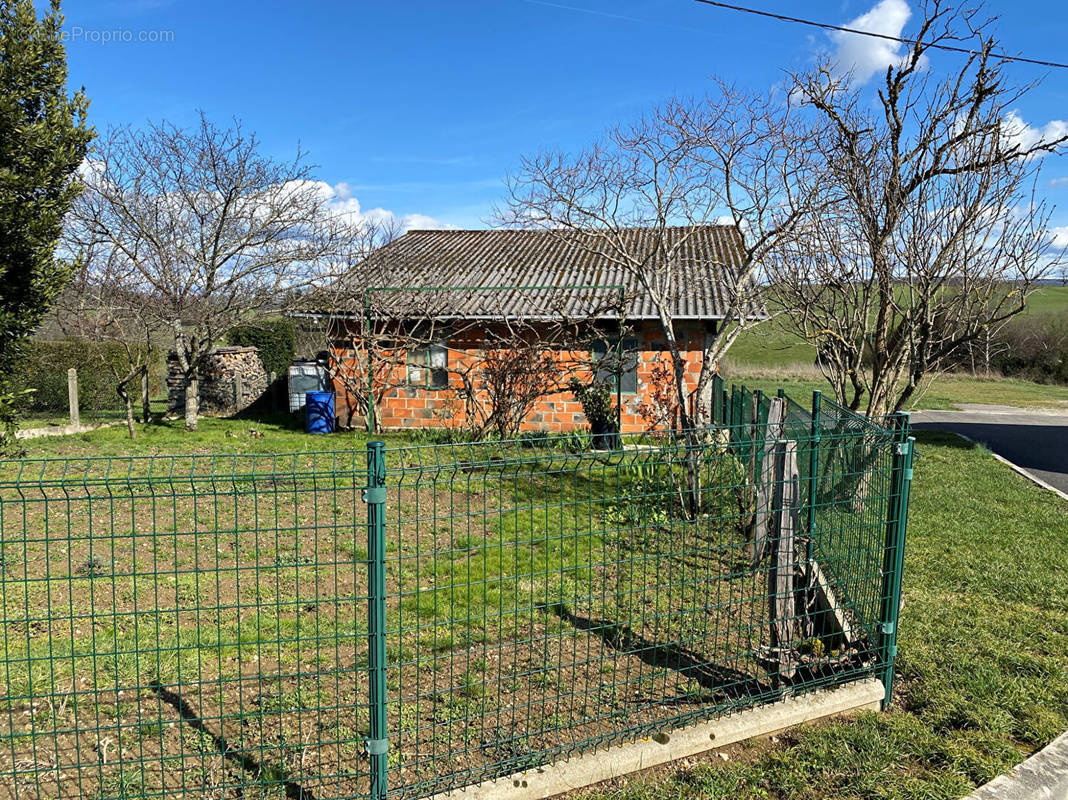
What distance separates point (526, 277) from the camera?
15742 millimetres

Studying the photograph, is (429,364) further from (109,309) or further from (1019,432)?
(1019,432)

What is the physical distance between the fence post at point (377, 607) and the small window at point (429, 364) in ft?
36.6

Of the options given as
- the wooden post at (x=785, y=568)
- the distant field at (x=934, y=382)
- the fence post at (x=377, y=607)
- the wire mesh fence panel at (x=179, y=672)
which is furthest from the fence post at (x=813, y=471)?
the distant field at (x=934, y=382)

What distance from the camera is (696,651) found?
4.30 metres

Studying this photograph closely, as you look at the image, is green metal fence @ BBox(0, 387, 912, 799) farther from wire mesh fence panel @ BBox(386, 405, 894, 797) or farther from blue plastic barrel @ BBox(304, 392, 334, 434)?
blue plastic barrel @ BBox(304, 392, 334, 434)

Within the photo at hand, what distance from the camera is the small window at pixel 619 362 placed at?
42.5ft

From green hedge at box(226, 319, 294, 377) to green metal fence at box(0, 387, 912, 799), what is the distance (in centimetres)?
1682

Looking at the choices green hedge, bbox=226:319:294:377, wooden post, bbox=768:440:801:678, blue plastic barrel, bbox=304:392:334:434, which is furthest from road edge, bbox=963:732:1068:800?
green hedge, bbox=226:319:294:377

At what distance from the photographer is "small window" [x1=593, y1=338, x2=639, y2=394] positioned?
13.0 meters

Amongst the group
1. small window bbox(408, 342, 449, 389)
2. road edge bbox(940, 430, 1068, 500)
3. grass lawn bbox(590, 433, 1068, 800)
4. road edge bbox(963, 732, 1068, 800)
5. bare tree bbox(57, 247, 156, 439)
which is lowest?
grass lawn bbox(590, 433, 1068, 800)

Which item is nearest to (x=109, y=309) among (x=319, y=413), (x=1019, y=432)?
(x=319, y=413)

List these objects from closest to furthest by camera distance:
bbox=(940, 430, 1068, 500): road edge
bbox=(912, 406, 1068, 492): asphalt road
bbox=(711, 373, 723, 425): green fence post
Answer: bbox=(940, 430, 1068, 500): road edge → bbox=(711, 373, 723, 425): green fence post → bbox=(912, 406, 1068, 492): asphalt road

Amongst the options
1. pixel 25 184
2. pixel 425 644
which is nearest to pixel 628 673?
pixel 425 644

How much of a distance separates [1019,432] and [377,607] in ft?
54.7
